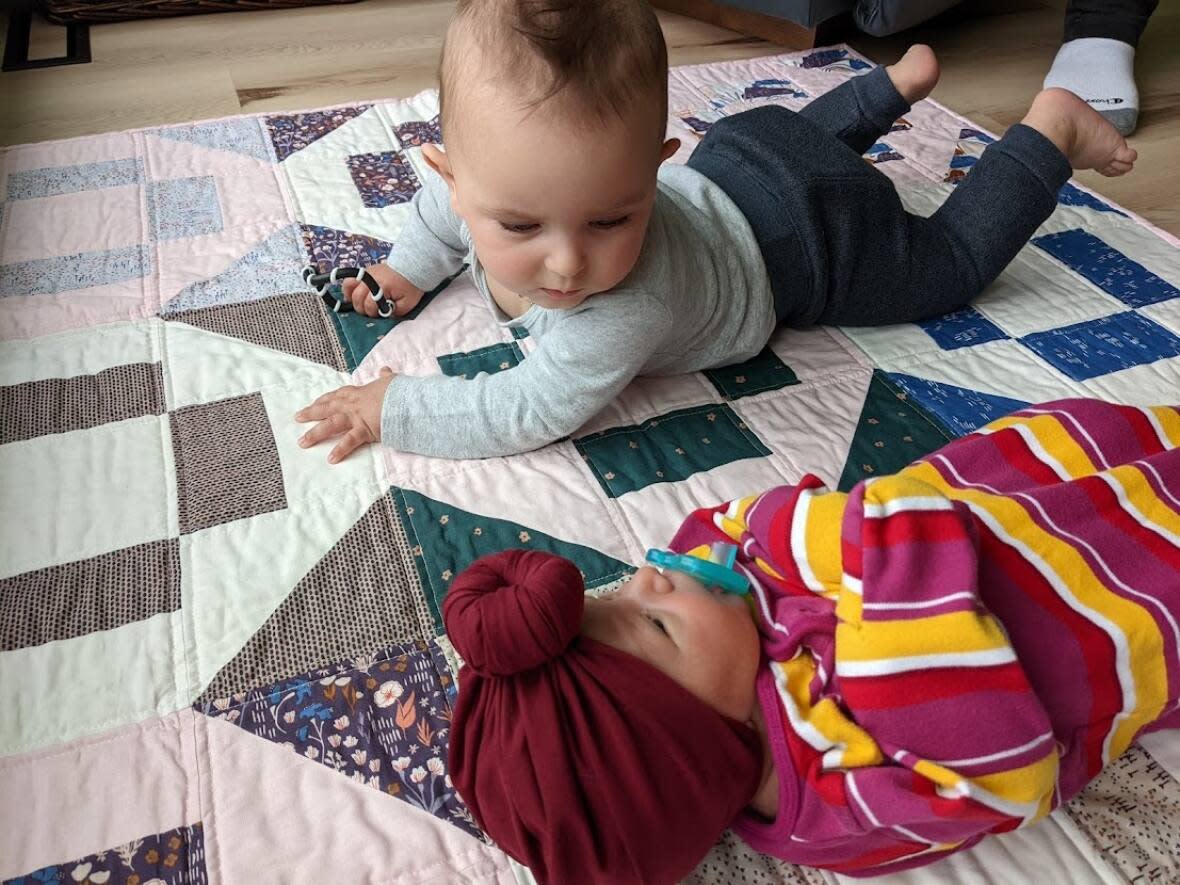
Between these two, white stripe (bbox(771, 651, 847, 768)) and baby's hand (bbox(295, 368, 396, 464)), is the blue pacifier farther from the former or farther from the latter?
baby's hand (bbox(295, 368, 396, 464))

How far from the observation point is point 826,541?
1.97ft

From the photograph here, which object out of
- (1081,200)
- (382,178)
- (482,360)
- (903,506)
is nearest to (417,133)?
(382,178)

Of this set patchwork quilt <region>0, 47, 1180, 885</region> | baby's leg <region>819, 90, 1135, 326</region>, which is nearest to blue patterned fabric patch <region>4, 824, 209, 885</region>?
patchwork quilt <region>0, 47, 1180, 885</region>

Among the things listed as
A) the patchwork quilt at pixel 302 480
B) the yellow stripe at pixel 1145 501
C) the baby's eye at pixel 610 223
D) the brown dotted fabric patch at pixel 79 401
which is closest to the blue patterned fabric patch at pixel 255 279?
the patchwork quilt at pixel 302 480

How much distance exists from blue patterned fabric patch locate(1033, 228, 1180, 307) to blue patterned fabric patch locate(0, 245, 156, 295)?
3.46 feet

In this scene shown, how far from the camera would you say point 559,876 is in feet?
1.66

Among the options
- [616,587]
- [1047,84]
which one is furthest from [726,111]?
[616,587]

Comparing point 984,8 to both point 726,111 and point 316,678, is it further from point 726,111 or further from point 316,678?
point 316,678

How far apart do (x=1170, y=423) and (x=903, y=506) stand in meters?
0.28

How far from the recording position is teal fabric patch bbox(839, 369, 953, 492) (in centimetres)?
85

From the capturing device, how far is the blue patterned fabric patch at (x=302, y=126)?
1.32 metres

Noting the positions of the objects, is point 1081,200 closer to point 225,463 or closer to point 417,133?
point 417,133

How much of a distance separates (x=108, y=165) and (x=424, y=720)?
97 centimetres

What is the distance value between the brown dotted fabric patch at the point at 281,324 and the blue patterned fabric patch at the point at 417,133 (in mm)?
393
